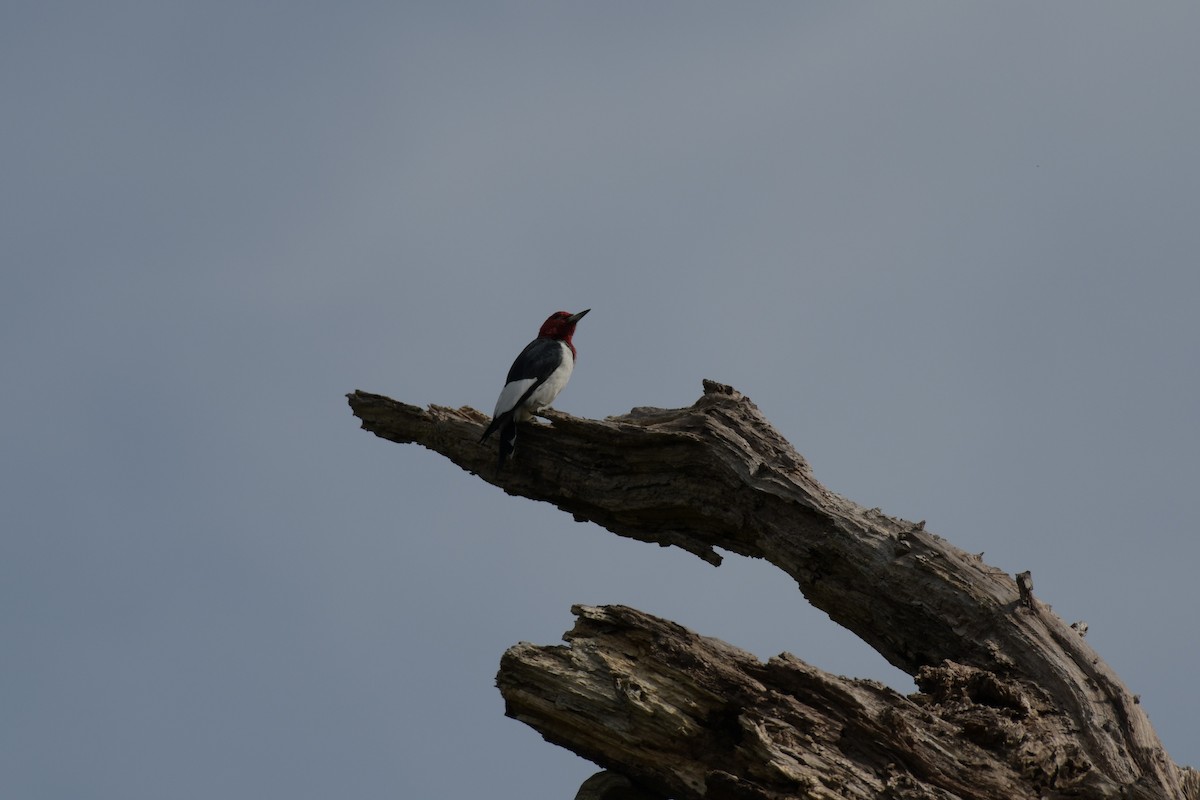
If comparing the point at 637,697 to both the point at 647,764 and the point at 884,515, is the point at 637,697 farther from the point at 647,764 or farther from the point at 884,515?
the point at 884,515

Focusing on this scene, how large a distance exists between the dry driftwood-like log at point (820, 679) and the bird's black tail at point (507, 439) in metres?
0.78

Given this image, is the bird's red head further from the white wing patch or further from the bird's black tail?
the bird's black tail

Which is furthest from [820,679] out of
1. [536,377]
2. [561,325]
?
[561,325]

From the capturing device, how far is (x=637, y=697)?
247 inches

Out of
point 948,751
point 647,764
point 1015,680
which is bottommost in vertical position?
point 647,764

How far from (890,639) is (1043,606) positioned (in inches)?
35.7

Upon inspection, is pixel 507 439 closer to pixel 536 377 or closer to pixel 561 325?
pixel 536 377

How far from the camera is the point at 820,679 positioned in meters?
6.20

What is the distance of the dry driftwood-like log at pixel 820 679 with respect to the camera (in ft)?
19.7

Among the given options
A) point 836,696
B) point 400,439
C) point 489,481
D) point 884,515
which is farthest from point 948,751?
point 400,439

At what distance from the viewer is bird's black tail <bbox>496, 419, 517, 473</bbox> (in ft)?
27.9

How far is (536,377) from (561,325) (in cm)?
171

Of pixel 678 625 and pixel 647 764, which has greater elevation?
pixel 678 625

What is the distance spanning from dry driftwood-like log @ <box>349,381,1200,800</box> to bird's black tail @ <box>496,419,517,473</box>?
778 millimetres
